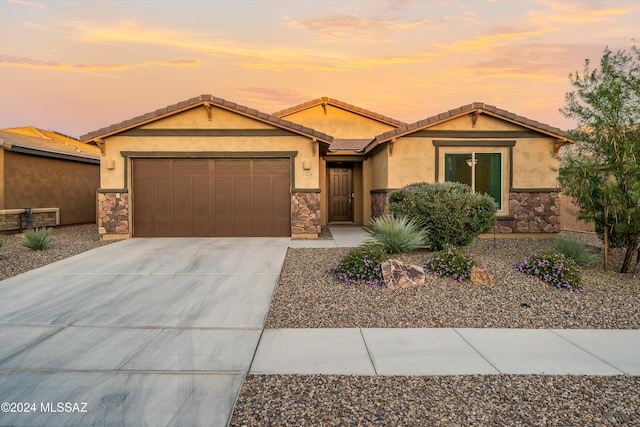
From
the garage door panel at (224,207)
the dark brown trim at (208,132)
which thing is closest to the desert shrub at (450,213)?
the dark brown trim at (208,132)

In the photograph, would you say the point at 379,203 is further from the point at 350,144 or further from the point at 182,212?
the point at 182,212

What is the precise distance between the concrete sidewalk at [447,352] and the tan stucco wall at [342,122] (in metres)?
15.0

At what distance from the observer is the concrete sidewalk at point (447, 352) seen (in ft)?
12.7

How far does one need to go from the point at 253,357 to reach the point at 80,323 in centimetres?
272

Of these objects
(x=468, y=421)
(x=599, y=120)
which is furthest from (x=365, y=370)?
(x=599, y=120)

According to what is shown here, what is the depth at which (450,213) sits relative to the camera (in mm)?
8594

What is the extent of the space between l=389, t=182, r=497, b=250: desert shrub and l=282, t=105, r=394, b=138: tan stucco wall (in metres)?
10.6

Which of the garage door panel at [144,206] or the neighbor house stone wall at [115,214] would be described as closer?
the neighbor house stone wall at [115,214]

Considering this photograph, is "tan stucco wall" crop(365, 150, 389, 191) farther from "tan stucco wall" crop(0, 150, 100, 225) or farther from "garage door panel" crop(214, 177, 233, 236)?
"tan stucco wall" crop(0, 150, 100, 225)

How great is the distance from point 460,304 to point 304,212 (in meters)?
7.64

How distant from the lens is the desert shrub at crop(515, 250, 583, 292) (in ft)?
22.2

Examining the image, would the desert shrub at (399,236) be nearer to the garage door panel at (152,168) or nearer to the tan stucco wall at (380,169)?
the tan stucco wall at (380,169)

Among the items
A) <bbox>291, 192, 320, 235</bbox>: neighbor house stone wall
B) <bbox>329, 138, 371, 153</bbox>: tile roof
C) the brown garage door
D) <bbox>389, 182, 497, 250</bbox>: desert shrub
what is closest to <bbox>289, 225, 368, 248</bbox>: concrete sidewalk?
<bbox>291, 192, 320, 235</bbox>: neighbor house stone wall

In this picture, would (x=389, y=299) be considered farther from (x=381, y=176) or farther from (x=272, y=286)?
(x=381, y=176)
